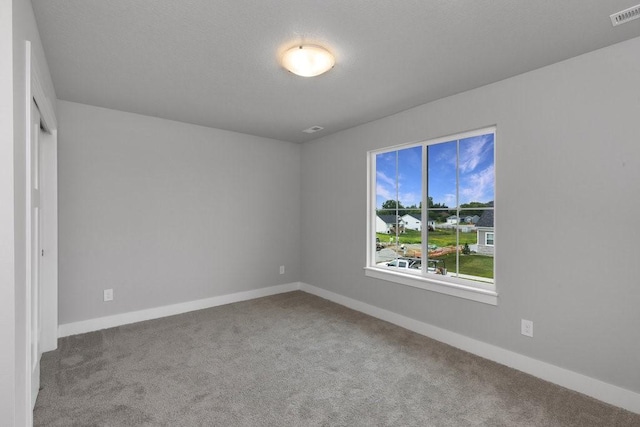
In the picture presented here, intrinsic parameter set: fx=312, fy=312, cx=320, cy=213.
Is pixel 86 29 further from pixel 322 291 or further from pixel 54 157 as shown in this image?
pixel 322 291

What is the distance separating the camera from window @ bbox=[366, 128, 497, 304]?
9.71 ft

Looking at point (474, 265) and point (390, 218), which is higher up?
point (390, 218)

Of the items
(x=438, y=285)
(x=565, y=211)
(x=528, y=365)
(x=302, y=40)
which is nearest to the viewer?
(x=302, y=40)

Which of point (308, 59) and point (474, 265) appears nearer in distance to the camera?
point (308, 59)

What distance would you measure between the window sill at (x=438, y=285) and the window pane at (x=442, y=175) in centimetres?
79

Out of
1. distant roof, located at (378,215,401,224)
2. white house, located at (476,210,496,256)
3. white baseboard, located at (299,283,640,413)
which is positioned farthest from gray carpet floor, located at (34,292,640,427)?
distant roof, located at (378,215,401,224)

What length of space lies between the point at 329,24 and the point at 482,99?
1.67 meters

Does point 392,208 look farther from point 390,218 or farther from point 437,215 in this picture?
point 437,215

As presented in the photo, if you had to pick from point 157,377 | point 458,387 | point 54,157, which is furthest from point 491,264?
point 54,157

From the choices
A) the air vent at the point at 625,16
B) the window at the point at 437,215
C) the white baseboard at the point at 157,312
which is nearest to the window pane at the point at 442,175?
the window at the point at 437,215

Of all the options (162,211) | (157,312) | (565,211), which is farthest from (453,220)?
(157,312)

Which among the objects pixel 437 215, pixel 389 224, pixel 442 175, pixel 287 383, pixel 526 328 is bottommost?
pixel 287 383

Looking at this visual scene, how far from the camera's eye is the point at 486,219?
293 cm

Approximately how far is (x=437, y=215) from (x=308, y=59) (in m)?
2.07
